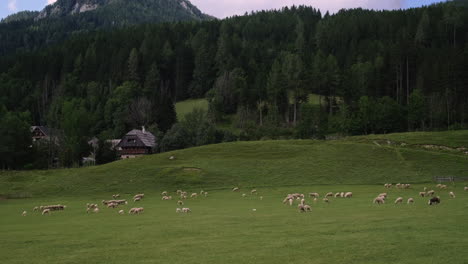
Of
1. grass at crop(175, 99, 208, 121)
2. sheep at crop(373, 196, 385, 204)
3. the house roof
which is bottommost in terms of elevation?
sheep at crop(373, 196, 385, 204)

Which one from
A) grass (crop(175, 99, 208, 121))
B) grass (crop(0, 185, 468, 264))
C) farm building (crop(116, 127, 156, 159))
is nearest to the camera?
grass (crop(0, 185, 468, 264))

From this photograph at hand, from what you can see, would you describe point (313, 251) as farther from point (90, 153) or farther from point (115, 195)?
point (90, 153)

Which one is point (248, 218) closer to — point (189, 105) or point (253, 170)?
point (253, 170)

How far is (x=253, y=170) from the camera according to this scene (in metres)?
77.4

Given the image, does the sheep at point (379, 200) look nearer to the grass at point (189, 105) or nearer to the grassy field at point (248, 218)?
the grassy field at point (248, 218)

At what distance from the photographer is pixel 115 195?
63250 millimetres

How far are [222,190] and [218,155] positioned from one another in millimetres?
22414

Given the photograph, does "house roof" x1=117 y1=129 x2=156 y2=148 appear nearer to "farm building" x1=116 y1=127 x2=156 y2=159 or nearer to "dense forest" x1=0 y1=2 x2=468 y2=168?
"farm building" x1=116 y1=127 x2=156 y2=159

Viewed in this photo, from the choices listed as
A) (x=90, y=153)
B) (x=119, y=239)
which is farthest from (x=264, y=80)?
(x=119, y=239)

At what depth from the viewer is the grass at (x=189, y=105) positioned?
173012mm

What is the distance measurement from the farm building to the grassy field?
4409cm

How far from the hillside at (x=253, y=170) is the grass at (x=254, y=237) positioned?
32.3 m

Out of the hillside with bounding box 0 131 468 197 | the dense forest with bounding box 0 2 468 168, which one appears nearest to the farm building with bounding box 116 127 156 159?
the dense forest with bounding box 0 2 468 168

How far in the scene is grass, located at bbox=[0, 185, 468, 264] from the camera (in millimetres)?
19609
